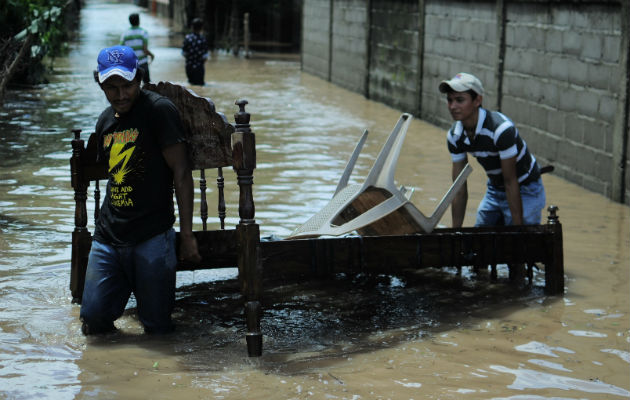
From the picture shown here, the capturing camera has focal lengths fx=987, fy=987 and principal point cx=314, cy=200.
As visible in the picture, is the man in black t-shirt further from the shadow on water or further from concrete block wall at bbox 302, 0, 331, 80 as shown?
concrete block wall at bbox 302, 0, 331, 80

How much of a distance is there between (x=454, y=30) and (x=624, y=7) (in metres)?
5.41

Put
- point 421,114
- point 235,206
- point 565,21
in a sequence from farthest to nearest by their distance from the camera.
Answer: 1. point 421,114
2. point 565,21
3. point 235,206

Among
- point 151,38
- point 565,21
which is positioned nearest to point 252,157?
point 565,21

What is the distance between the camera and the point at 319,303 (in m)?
6.69

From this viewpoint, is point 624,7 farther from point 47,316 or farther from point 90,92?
point 90,92

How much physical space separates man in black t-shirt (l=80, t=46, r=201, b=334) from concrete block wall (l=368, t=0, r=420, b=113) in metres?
11.5

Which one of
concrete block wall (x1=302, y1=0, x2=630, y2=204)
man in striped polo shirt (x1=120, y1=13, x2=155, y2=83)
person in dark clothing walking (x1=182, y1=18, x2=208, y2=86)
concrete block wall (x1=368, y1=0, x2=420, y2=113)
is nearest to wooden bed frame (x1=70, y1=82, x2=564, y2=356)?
concrete block wall (x1=302, y1=0, x2=630, y2=204)

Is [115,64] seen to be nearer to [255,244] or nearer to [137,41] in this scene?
[255,244]

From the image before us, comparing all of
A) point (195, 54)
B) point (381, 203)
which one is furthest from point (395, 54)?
point (381, 203)

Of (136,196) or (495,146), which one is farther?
(495,146)

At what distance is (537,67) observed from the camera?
39.5 ft

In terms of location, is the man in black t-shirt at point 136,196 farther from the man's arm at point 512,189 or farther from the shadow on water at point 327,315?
the man's arm at point 512,189

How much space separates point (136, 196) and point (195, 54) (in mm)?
15344

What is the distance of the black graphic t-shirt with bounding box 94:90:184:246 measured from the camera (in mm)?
5586
